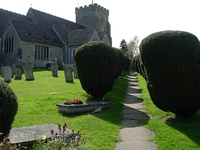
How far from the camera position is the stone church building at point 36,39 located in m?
39.5

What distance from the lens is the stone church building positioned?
129 feet

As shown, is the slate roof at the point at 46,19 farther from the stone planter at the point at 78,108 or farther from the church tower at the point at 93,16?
the stone planter at the point at 78,108

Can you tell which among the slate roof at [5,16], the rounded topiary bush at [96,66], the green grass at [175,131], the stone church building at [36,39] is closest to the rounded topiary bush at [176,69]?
the green grass at [175,131]

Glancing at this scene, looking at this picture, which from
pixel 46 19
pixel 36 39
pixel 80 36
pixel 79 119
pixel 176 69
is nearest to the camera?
pixel 176 69

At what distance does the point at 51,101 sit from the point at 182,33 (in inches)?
275

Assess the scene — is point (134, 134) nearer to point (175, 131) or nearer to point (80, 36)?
point (175, 131)

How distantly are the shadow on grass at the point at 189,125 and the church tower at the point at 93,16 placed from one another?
5757cm

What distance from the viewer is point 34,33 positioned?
41.3 metres

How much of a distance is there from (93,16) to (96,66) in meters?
55.4

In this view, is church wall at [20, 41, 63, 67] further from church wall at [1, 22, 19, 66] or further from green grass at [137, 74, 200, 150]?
green grass at [137, 74, 200, 150]

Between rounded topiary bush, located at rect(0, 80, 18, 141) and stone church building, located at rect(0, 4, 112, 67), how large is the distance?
3548 centimetres

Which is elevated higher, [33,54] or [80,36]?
[80,36]

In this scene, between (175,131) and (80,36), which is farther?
(80,36)

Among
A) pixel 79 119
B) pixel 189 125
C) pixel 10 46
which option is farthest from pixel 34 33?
pixel 189 125
